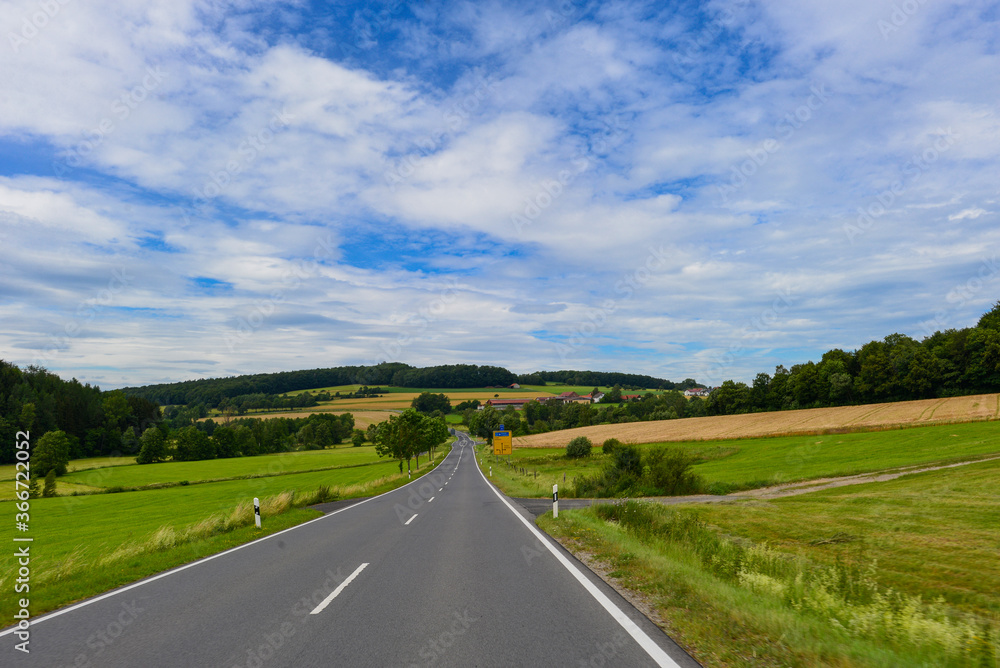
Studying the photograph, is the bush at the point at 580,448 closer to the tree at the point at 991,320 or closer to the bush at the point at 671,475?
the bush at the point at 671,475

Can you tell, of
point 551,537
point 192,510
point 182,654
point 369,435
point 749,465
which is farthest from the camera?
point 369,435

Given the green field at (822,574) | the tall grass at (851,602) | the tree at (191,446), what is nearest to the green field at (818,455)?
the green field at (822,574)

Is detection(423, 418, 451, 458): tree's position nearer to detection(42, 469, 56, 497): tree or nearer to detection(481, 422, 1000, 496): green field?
detection(481, 422, 1000, 496): green field

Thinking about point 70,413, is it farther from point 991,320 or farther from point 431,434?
point 991,320

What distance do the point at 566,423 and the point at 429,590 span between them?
115315 millimetres

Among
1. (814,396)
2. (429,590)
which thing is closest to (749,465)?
(429,590)

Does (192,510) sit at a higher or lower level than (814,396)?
lower

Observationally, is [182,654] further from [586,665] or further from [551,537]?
[551,537]

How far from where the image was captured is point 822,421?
55.5 metres

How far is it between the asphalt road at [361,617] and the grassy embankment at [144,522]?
1.11 metres

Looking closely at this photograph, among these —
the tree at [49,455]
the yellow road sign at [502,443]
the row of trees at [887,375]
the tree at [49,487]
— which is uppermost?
the row of trees at [887,375]

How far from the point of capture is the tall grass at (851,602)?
15.3ft

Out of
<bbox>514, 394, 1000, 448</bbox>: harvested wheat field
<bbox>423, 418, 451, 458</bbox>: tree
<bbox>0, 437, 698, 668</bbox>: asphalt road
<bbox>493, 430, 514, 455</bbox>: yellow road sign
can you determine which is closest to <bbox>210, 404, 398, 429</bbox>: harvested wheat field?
<bbox>423, 418, 451, 458</bbox>: tree

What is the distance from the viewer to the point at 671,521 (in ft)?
41.1
